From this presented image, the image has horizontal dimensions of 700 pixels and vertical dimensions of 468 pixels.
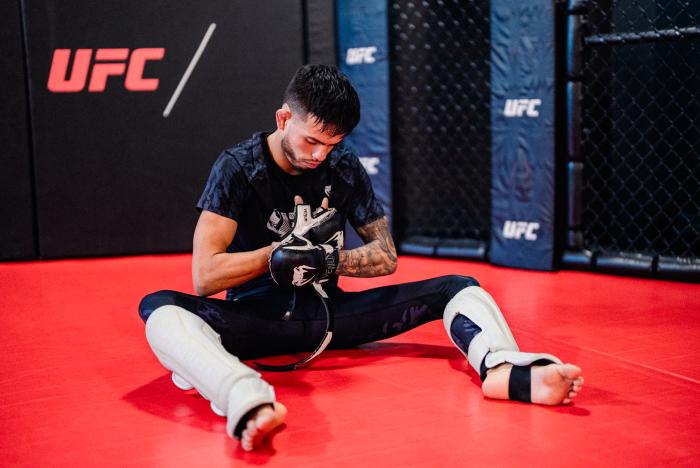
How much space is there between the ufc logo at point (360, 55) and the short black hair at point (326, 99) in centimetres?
288

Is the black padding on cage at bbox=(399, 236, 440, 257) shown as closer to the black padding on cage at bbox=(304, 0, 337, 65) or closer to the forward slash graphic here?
the black padding on cage at bbox=(304, 0, 337, 65)

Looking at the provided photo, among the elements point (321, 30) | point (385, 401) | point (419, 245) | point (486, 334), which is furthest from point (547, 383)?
point (321, 30)

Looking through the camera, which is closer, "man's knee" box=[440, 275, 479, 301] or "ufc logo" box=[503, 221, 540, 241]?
"man's knee" box=[440, 275, 479, 301]

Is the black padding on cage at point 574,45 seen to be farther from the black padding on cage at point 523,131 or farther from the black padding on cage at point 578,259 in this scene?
the black padding on cage at point 578,259

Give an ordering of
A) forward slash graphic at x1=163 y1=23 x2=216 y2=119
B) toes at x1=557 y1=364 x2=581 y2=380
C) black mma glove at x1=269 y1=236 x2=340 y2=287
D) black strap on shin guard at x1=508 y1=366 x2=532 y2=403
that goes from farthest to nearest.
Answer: forward slash graphic at x1=163 y1=23 x2=216 y2=119, black mma glove at x1=269 y1=236 x2=340 y2=287, black strap on shin guard at x1=508 y1=366 x2=532 y2=403, toes at x1=557 y1=364 x2=581 y2=380

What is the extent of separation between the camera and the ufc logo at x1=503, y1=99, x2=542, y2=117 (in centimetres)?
479

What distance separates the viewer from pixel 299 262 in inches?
98.3

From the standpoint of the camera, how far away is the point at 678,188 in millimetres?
4656

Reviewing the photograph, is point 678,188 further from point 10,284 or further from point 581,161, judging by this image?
point 10,284

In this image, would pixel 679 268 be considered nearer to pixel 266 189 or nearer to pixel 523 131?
pixel 523 131

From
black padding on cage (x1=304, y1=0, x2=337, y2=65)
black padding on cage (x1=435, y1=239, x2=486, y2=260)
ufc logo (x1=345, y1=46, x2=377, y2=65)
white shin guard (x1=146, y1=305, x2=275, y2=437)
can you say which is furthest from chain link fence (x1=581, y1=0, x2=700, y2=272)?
white shin guard (x1=146, y1=305, x2=275, y2=437)

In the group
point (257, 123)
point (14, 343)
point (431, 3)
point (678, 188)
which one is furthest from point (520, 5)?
point (14, 343)

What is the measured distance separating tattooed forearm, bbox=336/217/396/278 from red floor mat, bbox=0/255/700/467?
34cm

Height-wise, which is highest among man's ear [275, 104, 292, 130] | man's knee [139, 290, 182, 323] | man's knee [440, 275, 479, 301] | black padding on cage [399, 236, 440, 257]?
man's ear [275, 104, 292, 130]
